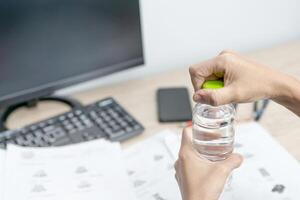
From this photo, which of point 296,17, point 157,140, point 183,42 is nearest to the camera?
point 157,140

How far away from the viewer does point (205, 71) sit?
94 centimetres

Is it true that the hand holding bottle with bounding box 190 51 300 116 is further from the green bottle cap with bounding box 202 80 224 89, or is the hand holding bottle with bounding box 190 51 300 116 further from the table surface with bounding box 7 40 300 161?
the table surface with bounding box 7 40 300 161

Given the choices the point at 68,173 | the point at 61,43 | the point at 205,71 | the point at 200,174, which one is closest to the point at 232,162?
the point at 200,174

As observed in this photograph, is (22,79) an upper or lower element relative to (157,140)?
upper

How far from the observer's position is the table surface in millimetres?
1189

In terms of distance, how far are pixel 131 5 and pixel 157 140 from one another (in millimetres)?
326

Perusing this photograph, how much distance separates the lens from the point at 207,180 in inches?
33.7

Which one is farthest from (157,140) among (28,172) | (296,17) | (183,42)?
(296,17)

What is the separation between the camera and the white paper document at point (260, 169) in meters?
0.99

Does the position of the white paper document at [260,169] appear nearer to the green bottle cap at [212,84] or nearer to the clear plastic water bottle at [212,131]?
the clear plastic water bottle at [212,131]

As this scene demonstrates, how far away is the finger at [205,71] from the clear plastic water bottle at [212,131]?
0.05 meters

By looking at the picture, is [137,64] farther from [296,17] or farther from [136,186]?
[296,17]

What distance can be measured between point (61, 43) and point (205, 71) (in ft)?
1.25

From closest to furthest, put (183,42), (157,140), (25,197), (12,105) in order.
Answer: (25,197)
(157,140)
(12,105)
(183,42)
